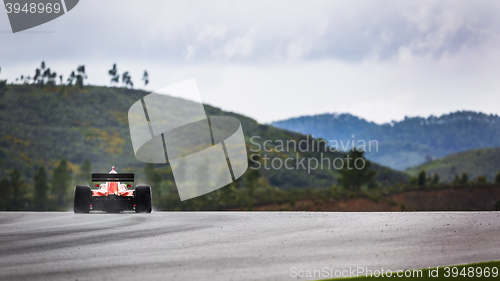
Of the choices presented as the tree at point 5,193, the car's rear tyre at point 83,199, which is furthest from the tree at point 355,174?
the car's rear tyre at point 83,199

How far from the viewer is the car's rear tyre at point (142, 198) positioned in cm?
1934

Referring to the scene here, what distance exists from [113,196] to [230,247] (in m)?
9.70

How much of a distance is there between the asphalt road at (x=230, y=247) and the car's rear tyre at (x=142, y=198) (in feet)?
12.9

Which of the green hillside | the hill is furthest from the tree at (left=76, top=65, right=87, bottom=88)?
the green hillside

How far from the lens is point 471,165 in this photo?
3969 inches

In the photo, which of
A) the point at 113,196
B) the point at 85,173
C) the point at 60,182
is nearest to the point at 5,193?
the point at 60,182

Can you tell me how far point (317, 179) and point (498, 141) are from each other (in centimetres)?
12234

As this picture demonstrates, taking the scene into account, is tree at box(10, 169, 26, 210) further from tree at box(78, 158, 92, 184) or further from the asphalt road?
the asphalt road

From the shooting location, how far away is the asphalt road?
328 inches

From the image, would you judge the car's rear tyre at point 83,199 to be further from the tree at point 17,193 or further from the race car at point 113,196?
the tree at point 17,193

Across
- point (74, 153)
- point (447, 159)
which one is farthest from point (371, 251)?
point (447, 159)

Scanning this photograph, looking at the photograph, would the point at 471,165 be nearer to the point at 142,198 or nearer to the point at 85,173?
the point at 85,173

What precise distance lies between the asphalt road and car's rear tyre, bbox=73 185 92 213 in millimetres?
3738

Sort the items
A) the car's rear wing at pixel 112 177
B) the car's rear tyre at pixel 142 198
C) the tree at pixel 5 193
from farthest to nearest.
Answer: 1. the tree at pixel 5 193
2. the car's rear wing at pixel 112 177
3. the car's rear tyre at pixel 142 198
